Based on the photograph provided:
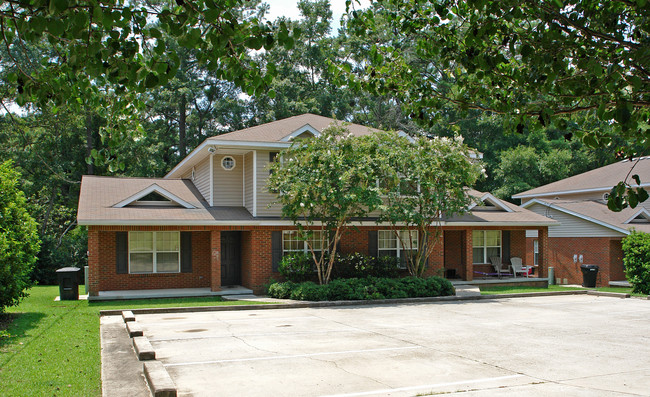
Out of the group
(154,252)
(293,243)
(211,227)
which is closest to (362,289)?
(293,243)

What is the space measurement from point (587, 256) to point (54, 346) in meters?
23.8

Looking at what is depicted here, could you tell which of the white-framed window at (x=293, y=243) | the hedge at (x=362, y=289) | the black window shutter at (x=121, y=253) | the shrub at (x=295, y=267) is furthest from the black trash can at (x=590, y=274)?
the black window shutter at (x=121, y=253)

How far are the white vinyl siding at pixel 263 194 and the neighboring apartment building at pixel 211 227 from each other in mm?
37

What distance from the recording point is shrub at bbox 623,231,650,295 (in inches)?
864

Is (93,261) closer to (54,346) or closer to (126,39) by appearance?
(54,346)

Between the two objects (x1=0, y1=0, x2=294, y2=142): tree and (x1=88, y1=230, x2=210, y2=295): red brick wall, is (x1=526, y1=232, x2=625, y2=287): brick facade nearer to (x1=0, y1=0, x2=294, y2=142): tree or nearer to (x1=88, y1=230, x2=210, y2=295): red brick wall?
(x1=88, y1=230, x2=210, y2=295): red brick wall

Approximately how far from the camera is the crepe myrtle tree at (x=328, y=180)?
18.6 metres

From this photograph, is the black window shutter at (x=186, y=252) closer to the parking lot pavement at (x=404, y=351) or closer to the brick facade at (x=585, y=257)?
the parking lot pavement at (x=404, y=351)

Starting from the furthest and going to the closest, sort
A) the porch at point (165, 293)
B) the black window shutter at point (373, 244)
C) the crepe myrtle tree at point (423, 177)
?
the black window shutter at point (373, 244) < the crepe myrtle tree at point (423, 177) < the porch at point (165, 293)

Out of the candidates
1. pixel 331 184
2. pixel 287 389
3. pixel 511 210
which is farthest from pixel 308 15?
pixel 287 389

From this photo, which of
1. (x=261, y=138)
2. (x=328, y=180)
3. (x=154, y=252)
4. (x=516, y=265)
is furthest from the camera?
(x=516, y=265)

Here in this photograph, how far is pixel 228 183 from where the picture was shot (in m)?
22.9

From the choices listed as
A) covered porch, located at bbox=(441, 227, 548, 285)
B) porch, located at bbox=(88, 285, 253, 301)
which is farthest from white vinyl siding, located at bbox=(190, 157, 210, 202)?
covered porch, located at bbox=(441, 227, 548, 285)

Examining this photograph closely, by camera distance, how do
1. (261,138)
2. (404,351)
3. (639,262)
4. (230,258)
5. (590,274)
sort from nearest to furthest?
(404,351) → (261,138) → (639,262) → (230,258) → (590,274)
